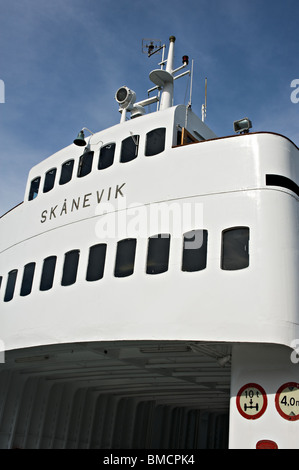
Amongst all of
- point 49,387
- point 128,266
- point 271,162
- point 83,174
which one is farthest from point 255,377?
point 49,387

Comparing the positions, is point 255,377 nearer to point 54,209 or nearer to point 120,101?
point 54,209

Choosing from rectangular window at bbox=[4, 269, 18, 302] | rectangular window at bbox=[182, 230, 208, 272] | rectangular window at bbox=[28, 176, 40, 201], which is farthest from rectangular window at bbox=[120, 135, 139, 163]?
rectangular window at bbox=[4, 269, 18, 302]

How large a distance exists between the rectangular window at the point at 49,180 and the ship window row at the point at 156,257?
225 cm

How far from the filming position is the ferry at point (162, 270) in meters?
8.34

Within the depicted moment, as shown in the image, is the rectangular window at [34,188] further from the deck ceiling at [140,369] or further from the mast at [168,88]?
the deck ceiling at [140,369]

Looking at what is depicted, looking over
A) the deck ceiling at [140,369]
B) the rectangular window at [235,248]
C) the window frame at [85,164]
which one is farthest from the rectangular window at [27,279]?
the rectangular window at [235,248]

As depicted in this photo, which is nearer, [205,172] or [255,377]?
[255,377]

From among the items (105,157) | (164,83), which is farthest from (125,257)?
(164,83)

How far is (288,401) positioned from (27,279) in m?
6.59

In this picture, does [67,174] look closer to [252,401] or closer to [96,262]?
→ [96,262]

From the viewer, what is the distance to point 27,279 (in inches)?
466
